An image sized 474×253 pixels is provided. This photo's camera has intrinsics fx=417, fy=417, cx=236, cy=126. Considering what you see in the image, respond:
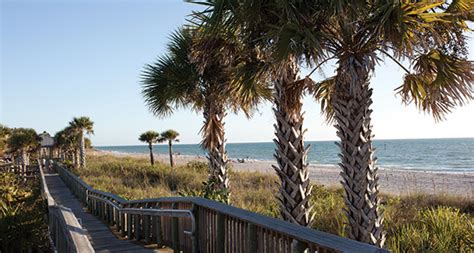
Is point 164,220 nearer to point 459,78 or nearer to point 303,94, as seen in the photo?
point 303,94

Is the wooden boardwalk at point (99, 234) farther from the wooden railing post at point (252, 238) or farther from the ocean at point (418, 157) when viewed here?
the wooden railing post at point (252, 238)

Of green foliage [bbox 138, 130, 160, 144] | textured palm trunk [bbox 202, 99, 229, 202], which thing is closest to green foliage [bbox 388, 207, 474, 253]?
textured palm trunk [bbox 202, 99, 229, 202]

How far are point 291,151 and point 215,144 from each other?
440 cm

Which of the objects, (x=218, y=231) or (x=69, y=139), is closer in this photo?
(x=218, y=231)

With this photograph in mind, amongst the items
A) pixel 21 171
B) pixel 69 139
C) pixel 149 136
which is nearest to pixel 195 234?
pixel 21 171

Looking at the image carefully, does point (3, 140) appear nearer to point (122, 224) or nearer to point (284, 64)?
point (122, 224)

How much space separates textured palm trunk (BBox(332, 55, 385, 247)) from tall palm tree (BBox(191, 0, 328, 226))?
25.5 inches

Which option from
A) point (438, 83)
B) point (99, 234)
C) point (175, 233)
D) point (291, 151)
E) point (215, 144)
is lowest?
point (99, 234)

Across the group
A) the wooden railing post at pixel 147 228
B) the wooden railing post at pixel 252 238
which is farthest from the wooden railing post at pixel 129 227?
the wooden railing post at pixel 252 238

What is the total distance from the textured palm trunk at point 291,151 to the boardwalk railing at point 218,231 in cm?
153

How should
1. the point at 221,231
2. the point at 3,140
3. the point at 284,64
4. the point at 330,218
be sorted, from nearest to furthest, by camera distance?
the point at 221,231, the point at 284,64, the point at 330,218, the point at 3,140

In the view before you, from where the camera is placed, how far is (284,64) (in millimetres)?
5984

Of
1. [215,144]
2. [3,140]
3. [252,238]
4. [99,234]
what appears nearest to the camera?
[252,238]

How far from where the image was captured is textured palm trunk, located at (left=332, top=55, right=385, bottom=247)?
6086mm
